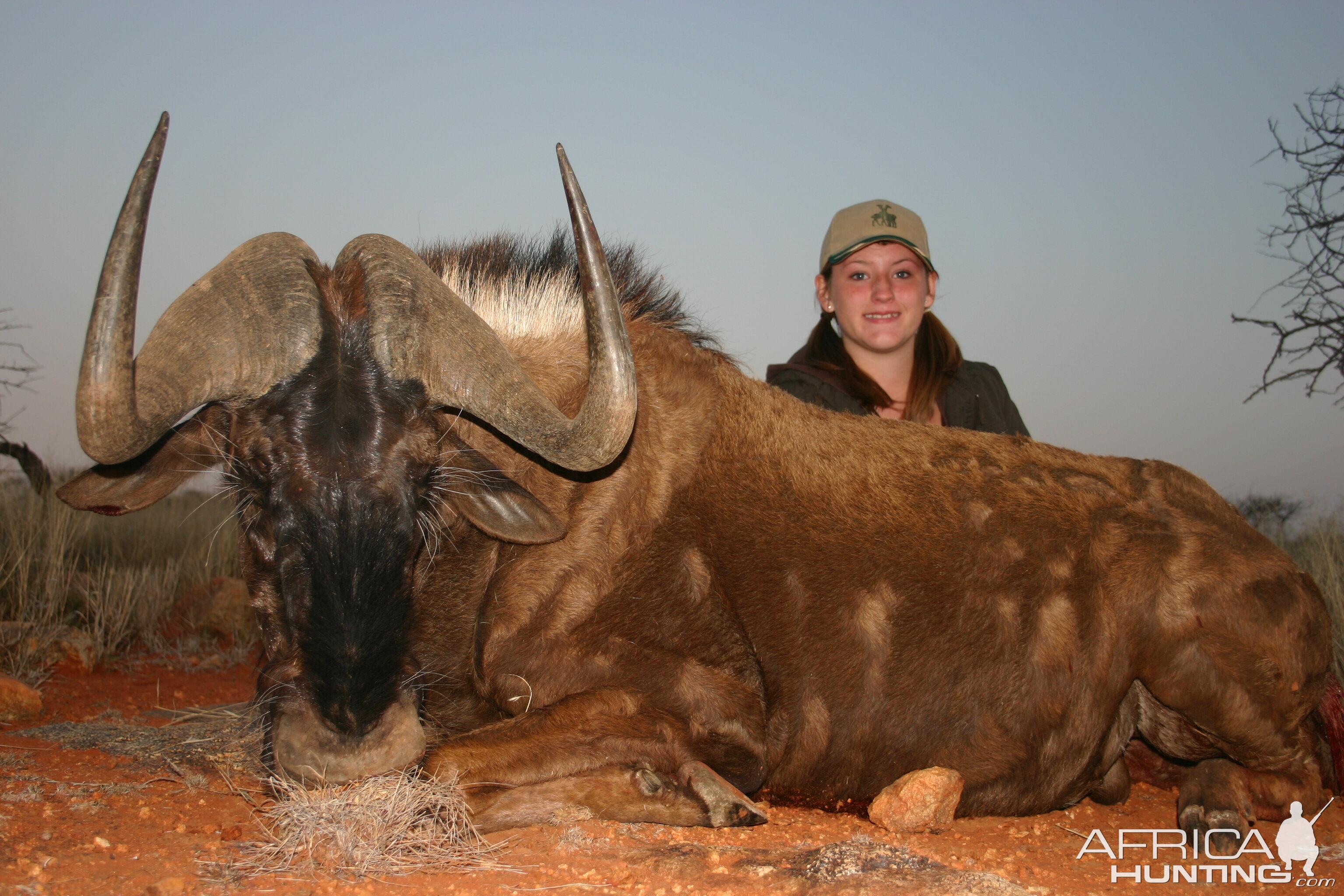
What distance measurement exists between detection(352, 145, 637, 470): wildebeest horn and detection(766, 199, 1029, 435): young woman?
3005 millimetres

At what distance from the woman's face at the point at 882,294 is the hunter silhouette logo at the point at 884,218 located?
165 millimetres

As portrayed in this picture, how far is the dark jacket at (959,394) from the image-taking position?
20.4 feet

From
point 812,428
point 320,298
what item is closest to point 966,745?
point 812,428

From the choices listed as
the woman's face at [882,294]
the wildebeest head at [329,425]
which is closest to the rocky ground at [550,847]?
the wildebeest head at [329,425]

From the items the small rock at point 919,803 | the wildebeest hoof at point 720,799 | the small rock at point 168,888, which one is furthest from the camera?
the small rock at point 919,803

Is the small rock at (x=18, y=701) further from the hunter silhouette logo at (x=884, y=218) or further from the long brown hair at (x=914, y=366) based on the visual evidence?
the hunter silhouette logo at (x=884, y=218)

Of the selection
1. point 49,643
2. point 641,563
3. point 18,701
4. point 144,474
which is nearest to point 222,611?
point 49,643

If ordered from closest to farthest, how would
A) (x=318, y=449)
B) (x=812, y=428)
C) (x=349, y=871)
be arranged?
(x=349, y=871) < (x=318, y=449) < (x=812, y=428)

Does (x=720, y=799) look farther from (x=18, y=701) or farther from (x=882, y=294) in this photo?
(x=18, y=701)

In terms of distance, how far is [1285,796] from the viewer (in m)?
4.15

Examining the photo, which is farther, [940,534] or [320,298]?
[940,534]

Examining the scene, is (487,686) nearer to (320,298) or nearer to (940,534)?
(320,298)

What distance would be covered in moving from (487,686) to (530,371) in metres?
1.28

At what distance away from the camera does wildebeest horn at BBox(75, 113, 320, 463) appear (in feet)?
9.53
